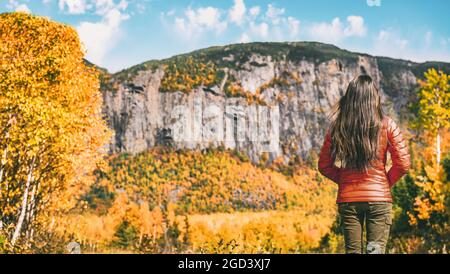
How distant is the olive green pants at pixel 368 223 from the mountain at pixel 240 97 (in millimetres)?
108218

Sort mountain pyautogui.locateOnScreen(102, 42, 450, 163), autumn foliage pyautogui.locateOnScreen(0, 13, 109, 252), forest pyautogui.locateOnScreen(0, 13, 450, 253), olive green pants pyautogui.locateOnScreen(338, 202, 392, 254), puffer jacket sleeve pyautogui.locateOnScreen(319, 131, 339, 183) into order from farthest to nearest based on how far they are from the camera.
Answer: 1. mountain pyautogui.locateOnScreen(102, 42, 450, 163)
2. forest pyautogui.locateOnScreen(0, 13, 450, 253)
3. autumn foliage pyautogui.locateOnScreen(0, 13, 109, 252)
4. puffer jacket sleeve pyautogui.locateOnScreen(319, 131, 339, 183)
5. olive green pants pyautogui.locateOnScreen(338, 202, 392, 254)

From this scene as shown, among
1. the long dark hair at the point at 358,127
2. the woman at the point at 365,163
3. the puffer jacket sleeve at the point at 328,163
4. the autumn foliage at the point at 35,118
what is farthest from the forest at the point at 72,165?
the long dark hair at the point at 358,127

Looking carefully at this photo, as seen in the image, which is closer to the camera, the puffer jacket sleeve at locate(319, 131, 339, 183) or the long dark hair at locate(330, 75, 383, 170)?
the long dark hair at locate(330, 75, 383, 170)

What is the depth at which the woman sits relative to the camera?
4.85 meters

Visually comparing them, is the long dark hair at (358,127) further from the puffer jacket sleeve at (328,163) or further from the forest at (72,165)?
the forest at (72,165)

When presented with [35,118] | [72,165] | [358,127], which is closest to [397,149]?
[358,127]

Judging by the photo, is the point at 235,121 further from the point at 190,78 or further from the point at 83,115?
the point at 83,115

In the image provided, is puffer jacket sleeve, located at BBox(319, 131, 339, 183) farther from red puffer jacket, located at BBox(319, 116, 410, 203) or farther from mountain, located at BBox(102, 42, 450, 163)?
mountain, located at BBox(102, 42, 450, 163)

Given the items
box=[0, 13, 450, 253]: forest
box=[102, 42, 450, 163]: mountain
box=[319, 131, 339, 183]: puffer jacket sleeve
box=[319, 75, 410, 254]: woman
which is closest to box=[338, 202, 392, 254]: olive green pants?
box=[319, 75, 410, 254]: woman

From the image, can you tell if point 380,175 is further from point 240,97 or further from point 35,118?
point 240,97

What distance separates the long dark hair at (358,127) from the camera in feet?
16.1

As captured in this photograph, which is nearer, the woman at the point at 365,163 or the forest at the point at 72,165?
the woman at the point at 365,163

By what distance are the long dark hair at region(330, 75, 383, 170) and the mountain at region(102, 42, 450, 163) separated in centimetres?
10810
